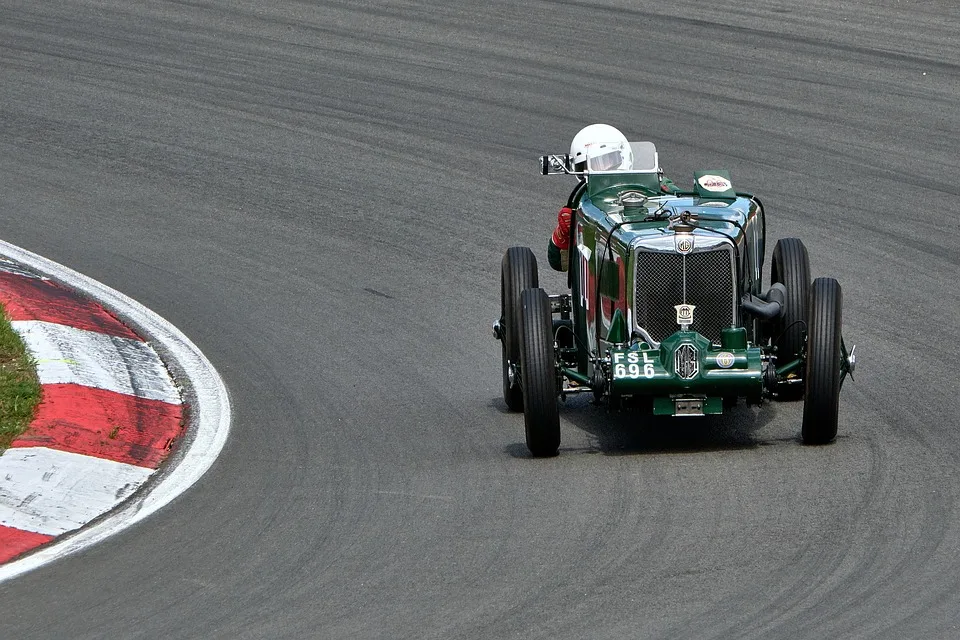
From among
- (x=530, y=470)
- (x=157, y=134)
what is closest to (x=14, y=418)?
(x=530, y=470)

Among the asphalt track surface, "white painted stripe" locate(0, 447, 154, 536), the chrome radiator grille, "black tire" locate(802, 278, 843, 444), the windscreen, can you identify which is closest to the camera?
the asphalt track surface

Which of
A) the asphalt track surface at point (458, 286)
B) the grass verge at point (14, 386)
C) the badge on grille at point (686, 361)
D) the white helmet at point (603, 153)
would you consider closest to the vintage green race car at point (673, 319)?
the badge on grille at point (686, 361)

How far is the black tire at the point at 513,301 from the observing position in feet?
30.2

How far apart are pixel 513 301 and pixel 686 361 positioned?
1416mm

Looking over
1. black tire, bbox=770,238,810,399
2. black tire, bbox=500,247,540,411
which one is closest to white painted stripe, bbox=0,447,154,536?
black tire, bbox=500,247,540,411

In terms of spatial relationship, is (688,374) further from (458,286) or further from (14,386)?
(458,286)

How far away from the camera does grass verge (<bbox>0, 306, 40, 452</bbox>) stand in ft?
26.8

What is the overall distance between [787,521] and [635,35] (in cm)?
1145

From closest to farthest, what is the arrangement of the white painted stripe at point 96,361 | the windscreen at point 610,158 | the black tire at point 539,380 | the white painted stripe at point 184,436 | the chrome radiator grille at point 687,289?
1. the white painted stripe at point 184,436
2. the black tire at point 539,380
3. the chrome radiator grille at point 687,289
4. the white painted stripe at point 96,361
5. the windscreen at point 610,158

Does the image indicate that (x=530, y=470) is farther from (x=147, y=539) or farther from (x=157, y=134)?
(x=157, y=134)

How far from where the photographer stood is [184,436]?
28.7 feet

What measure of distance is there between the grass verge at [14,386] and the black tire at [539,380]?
8.53 ft

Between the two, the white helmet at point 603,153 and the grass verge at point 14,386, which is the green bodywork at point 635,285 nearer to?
the white helmet at point 603,153

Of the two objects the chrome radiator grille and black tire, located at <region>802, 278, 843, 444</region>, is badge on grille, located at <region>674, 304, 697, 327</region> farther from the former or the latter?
black tire, located at <region>802, 278, 843, 444</region>
